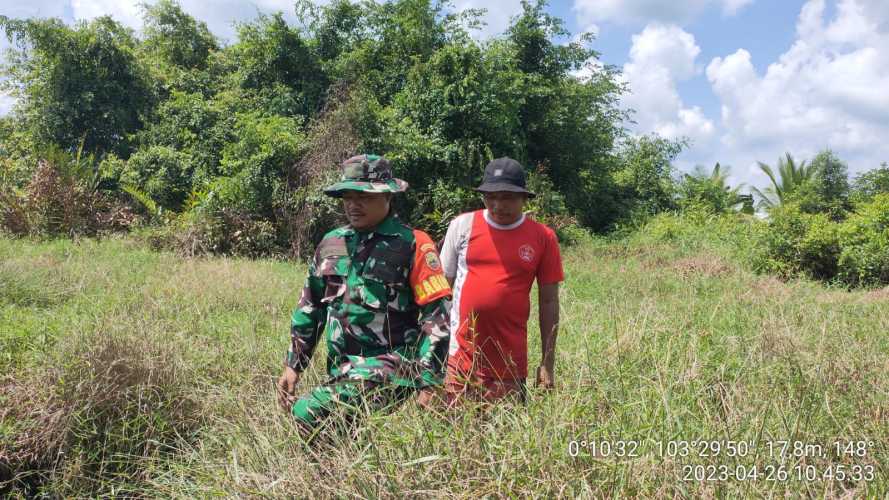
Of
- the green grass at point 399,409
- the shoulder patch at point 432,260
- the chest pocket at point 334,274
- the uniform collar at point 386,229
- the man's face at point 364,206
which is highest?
the man's face at point 364,206

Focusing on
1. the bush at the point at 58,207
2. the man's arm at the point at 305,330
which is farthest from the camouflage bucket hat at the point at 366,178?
the bush at the point at 58,207

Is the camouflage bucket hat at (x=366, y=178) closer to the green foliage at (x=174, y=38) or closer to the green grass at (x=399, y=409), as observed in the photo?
the green grass at (x=399, y=409)

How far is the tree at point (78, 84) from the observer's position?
535 inches

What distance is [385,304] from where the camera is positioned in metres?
2.17

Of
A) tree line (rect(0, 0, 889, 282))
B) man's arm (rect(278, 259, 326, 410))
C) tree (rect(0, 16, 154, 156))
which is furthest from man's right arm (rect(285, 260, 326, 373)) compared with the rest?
tree (rect(0, 16, 154, 156))

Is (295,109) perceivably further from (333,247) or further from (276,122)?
(333,247)

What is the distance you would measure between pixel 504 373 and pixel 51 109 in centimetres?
1556

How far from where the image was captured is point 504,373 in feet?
7.79

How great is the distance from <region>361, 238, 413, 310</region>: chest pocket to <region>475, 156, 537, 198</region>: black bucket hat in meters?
0.51

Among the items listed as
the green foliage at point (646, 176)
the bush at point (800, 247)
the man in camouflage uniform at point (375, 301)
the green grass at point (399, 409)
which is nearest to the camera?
the green grass at point (399, 409)

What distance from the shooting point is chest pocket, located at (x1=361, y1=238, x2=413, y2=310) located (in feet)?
7.11

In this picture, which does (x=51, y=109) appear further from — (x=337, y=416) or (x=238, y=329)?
(x=337, y=416)

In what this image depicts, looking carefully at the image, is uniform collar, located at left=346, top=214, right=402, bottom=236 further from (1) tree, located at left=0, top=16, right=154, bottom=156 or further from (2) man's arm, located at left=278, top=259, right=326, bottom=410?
(1) tree, located at left=0, top=16, right=154, bottom=156

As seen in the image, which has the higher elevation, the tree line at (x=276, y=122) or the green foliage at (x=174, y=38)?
the green foliage at (x=174, y=38)
